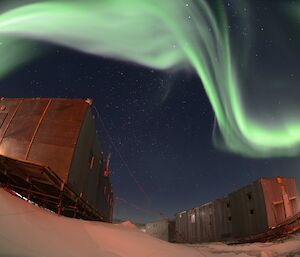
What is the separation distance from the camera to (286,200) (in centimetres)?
1770

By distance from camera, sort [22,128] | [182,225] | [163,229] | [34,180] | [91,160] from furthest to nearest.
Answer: [163,229]
[182,225]
[91,160]
[22,128]
[34,180]

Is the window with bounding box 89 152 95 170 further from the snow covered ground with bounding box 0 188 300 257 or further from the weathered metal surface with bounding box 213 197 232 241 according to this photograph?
the weathered metal surface with bounding box 213 197 232 241

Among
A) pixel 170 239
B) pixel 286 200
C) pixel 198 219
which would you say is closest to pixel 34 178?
pixel 286 200

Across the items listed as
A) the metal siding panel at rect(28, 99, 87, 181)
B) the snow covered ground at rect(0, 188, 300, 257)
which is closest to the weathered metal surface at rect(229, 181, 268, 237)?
the snow covered ground at rect(0, 188, 300, 257)

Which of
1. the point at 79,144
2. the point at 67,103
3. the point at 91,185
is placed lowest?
the point at 91,185

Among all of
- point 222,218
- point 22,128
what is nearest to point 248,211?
point 222,218

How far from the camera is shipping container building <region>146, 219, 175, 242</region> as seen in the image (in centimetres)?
3700

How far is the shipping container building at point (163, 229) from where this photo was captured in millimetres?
37000

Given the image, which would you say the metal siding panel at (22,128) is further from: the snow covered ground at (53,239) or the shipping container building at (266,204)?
the shipping container building at (266,204)

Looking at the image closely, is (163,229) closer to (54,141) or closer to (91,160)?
(91,160)

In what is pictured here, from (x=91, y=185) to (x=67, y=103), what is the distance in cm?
622

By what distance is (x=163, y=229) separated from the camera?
38.8 m

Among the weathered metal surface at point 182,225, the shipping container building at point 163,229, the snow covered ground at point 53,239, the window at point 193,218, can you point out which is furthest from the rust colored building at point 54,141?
the shipping container building at point 163,229

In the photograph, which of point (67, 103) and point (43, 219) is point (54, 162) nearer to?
point (67, 103)
